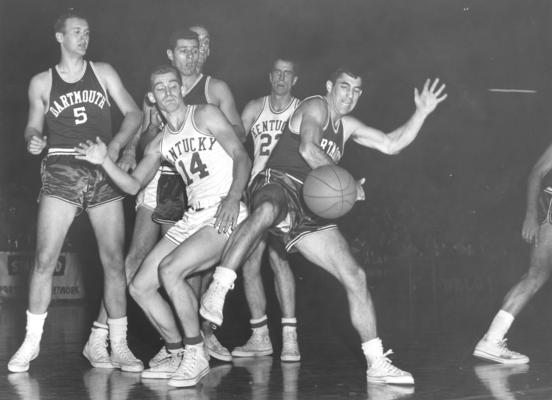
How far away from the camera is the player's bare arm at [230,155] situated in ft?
19.4

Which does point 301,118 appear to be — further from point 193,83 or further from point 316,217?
point 193,83

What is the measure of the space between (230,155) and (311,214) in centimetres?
61

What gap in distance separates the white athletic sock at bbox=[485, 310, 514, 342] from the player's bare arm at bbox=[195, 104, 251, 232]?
2.08 metres

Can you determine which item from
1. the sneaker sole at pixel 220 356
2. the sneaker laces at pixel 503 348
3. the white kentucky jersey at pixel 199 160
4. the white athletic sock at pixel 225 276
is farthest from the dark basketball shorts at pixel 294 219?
the sneaker laces at pixel 503 348

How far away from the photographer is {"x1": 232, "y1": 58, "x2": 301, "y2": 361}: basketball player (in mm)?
7215

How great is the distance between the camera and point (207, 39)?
291 inches

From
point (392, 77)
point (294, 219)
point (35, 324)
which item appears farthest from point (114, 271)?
point (392, 77)

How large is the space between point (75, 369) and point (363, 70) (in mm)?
7434

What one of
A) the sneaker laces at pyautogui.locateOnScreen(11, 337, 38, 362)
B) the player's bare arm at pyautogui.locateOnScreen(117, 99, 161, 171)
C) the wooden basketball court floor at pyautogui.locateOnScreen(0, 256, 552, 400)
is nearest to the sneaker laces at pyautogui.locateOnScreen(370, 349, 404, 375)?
the wooden basketball court floor at pyautogui.locateOnScreen(0, 256, 552, 400)

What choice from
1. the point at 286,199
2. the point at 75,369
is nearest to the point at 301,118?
the point at 286,199

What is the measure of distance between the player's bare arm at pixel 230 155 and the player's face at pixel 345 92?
2.31 feet

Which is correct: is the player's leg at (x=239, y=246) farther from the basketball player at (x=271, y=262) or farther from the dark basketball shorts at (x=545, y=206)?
the dark basketball shorts at (x=545, y=206)

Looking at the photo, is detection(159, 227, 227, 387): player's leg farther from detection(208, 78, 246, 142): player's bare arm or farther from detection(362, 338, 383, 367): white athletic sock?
detection(208, 78, 246, 142): player's bare arm

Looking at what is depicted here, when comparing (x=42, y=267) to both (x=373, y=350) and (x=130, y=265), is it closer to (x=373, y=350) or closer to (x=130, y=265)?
(x=130, y=265)
